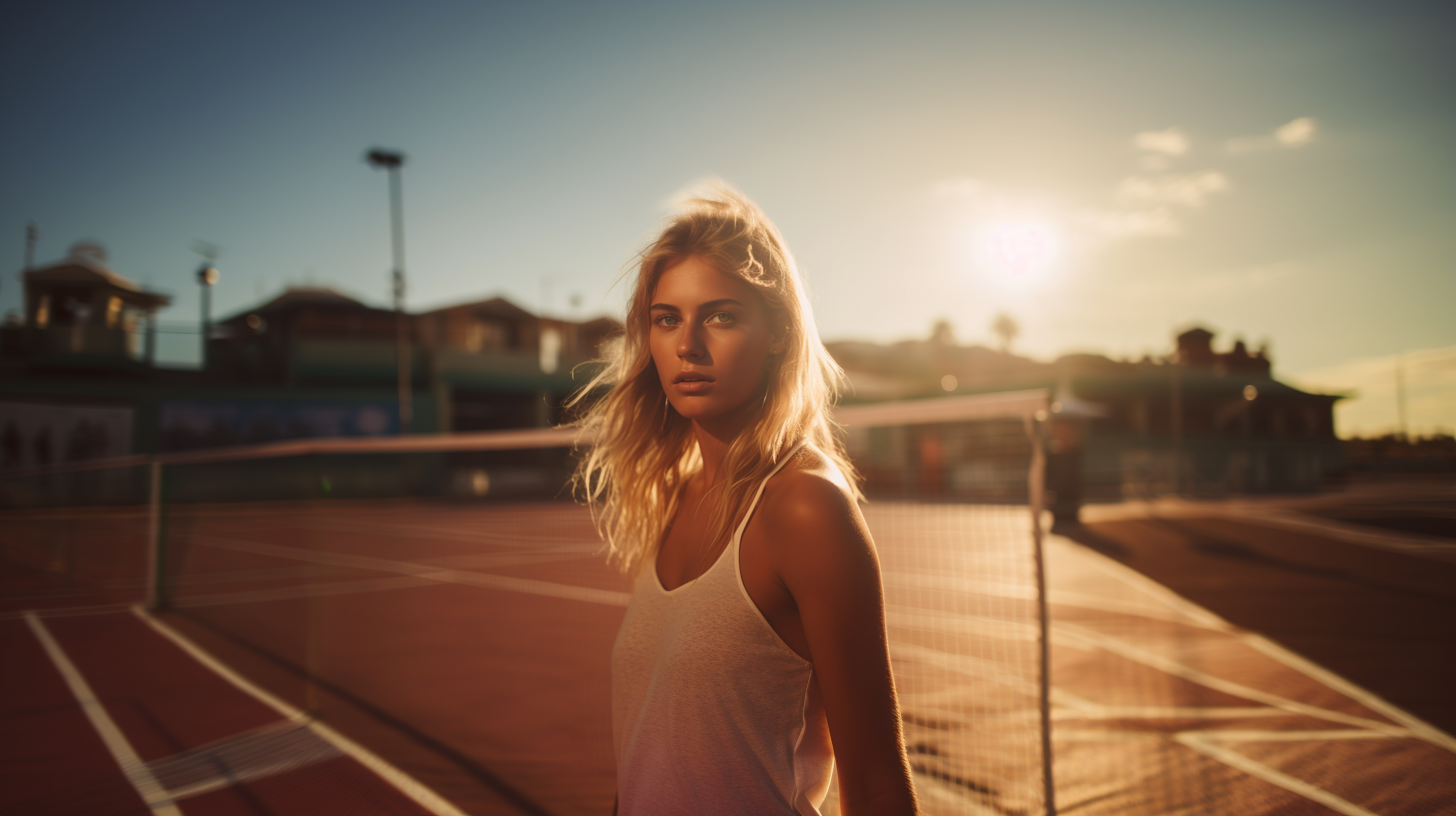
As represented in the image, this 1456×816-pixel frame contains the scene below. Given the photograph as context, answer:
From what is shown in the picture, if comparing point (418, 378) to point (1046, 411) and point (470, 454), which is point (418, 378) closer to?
point (470, 454)

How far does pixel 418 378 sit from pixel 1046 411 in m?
37.7

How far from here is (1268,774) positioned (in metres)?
4.12

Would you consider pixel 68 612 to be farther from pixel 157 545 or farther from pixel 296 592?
pixel 296 592

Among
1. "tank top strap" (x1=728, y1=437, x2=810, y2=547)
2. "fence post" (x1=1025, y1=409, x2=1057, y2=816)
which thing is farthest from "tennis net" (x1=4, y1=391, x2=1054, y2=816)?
"tank top strap" (x1=728, y1=437, x2=810, y2=547)

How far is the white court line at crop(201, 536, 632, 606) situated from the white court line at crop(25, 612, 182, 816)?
222 cm

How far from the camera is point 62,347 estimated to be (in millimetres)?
28250

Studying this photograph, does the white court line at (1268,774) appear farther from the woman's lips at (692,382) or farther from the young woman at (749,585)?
the woman's lips at (692,382)

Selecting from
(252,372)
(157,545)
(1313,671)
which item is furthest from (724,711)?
(252,372)

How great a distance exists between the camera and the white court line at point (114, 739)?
4047mm

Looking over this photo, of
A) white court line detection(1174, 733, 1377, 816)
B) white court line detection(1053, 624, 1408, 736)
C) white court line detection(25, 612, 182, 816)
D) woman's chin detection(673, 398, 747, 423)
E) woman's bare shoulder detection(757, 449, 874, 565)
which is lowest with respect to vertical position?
white court line detection(1053, 624, 1408, 736)

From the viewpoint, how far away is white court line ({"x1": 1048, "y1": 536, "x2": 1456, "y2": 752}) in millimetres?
4707

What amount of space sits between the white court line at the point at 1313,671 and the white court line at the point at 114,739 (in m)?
7.60

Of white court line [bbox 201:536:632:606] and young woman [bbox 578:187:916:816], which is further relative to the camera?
white court line [bbox 201:536:632:606]

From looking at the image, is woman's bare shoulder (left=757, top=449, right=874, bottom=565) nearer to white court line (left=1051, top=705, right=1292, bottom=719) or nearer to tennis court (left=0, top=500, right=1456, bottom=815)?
tennis court (left=0, top=500, right=1456, bottom=815)
